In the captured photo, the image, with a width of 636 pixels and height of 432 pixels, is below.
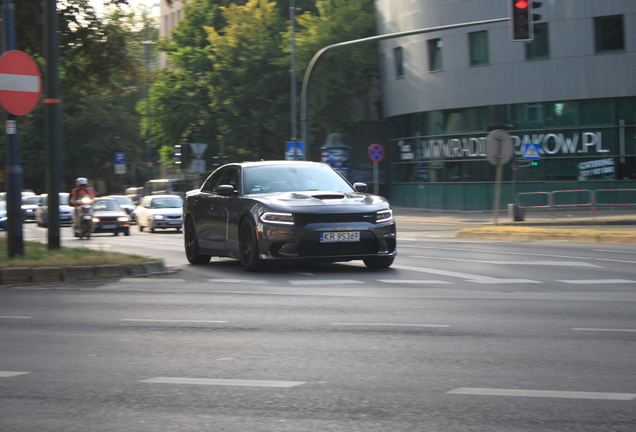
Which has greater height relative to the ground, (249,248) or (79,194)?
(79,194)

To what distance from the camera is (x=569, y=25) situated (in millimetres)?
36875

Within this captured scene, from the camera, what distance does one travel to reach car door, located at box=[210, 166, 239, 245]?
13672 mm

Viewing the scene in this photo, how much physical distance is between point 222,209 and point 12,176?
2899mm

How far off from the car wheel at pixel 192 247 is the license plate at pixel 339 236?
3.18m

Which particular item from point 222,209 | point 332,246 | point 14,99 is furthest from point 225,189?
point 14,99

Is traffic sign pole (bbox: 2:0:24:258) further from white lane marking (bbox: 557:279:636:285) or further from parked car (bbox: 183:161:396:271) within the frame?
white lane marking (bbox: 557:279:636:285)

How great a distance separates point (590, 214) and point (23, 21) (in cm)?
1938

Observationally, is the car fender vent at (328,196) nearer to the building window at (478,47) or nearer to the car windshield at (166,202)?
the car windshield at (166,202)

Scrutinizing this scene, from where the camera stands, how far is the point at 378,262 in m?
13.2

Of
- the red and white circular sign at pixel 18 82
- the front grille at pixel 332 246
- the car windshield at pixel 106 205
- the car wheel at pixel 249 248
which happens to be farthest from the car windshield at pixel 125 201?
the front grille at pixel 332 246

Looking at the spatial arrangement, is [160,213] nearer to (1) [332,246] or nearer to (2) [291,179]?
(2) [291,179]

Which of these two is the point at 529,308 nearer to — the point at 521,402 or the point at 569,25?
the point at 521,402

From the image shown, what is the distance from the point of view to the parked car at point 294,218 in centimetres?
1233

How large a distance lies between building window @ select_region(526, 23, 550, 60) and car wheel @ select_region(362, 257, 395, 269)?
26.3 m
